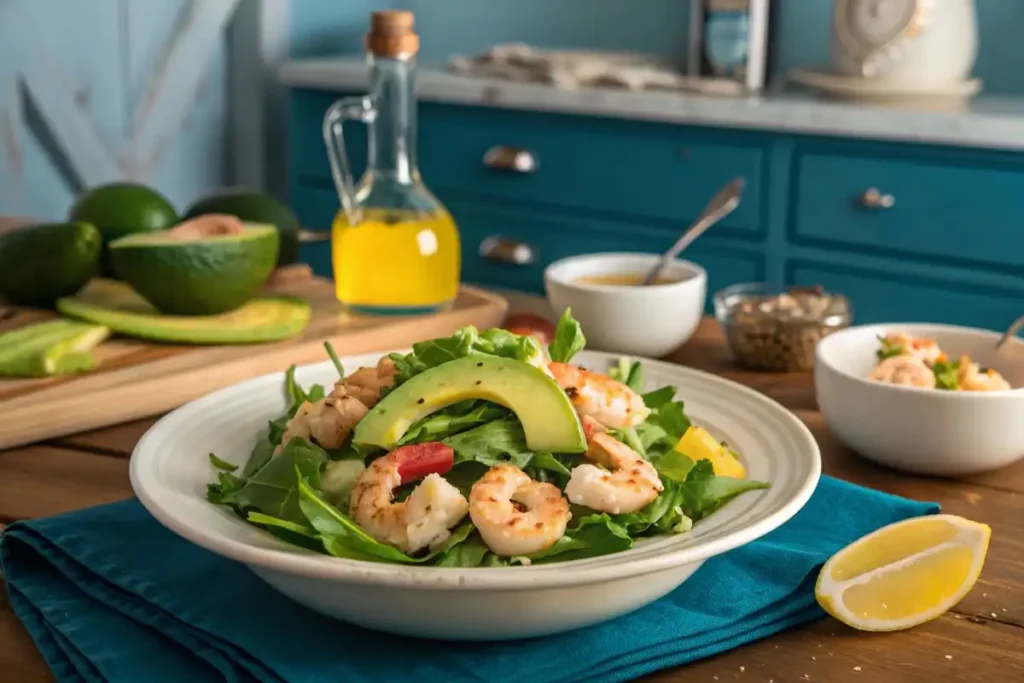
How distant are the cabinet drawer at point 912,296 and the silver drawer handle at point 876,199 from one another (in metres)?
0.14

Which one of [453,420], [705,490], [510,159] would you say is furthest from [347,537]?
[510,159]

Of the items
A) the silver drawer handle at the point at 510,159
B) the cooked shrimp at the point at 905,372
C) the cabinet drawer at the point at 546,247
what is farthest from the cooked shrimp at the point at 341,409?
the silver drawer handle at the point at 510,159

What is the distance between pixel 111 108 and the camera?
3.55 m

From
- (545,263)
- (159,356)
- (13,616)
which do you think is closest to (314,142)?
(545,263)

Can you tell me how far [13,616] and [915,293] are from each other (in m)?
2.21

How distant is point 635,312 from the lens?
140 cm

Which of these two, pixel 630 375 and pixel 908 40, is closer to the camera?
pixel 630 375

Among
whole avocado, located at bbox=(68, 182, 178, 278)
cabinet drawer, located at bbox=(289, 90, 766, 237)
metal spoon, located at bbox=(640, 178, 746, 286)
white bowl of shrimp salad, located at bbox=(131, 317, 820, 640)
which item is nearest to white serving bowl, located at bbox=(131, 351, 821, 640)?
white bowl of shrimp salad, located at bbox=(131, 317, 820, 640)

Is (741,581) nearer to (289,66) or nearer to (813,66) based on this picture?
(813,66)

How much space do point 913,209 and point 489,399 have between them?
2.01 meters

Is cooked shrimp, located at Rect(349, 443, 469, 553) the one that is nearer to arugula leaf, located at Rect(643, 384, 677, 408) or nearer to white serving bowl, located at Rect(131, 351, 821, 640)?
white serving bowl, located at Rect(131, 351, 821, 640)

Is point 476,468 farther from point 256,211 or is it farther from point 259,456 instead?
point 256,211

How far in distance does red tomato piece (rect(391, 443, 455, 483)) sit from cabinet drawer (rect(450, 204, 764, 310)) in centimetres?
212

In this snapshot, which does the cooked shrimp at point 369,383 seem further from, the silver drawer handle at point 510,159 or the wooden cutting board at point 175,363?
the silver drawer handle at point 510,159
